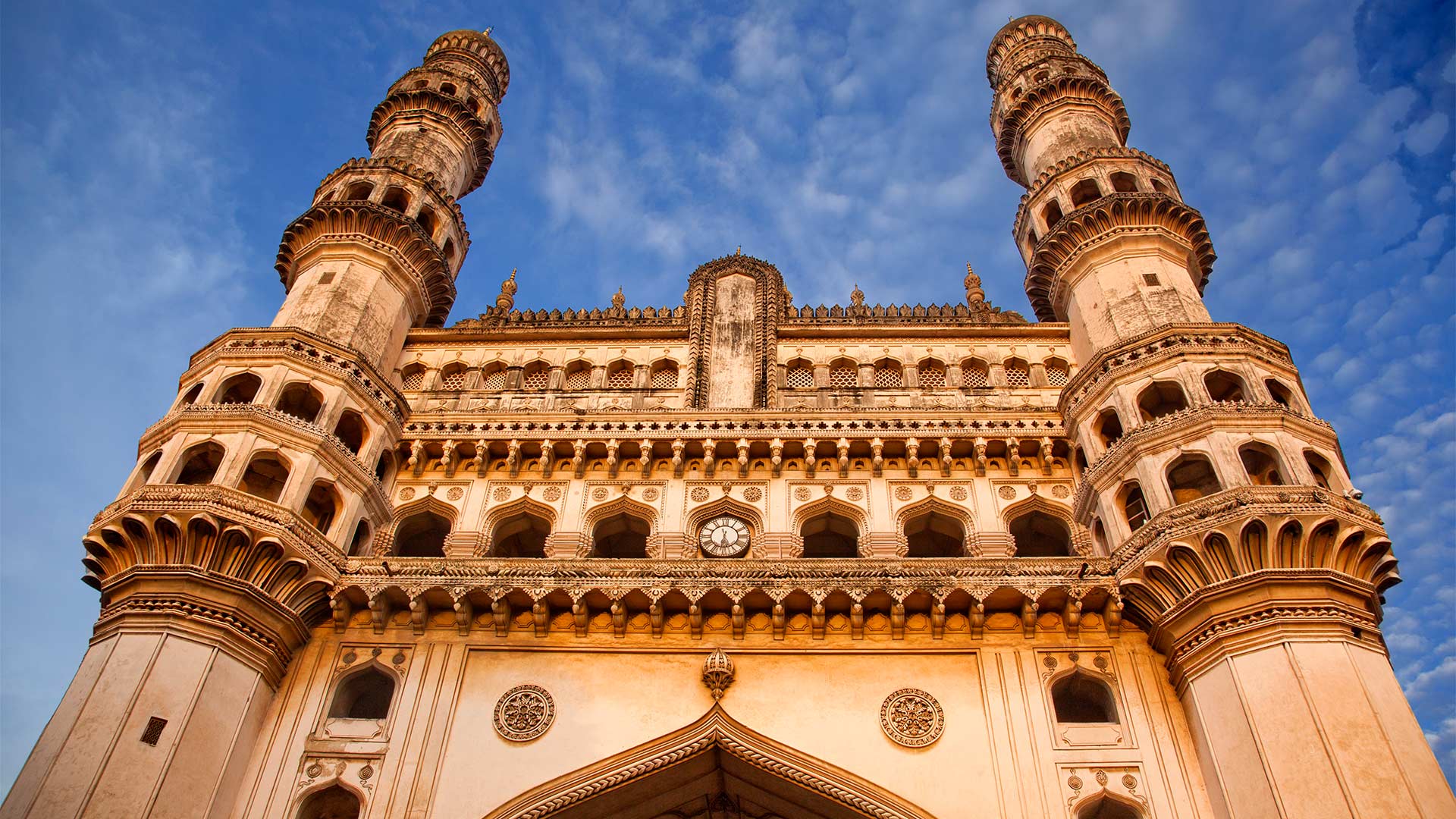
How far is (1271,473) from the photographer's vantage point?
16812mm

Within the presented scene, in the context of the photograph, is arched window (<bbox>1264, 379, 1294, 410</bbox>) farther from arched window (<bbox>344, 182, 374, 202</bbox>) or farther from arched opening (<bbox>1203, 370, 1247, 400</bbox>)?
arched window (<bbox>344, 182, 374, 202</bbox>)

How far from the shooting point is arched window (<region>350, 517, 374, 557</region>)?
17828mm

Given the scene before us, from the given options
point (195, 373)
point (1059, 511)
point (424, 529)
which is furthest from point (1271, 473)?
point (195, 373)

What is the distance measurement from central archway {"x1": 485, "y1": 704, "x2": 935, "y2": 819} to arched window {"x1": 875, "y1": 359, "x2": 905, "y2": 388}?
813 centimetres

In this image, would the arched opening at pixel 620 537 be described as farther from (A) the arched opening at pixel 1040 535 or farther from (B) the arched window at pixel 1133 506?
(B) the arched window at pixel 1133 506

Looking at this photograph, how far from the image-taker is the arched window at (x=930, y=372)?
21219mm

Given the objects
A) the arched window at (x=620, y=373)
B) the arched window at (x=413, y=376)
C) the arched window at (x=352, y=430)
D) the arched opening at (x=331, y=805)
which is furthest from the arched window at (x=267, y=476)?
the arched window at (x=620, y=373)

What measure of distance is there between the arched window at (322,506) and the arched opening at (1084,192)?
49.0 feet

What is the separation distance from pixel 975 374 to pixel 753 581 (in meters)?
7.57

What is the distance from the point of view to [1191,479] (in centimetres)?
1702

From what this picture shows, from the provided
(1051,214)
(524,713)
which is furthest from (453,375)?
(1051,214)

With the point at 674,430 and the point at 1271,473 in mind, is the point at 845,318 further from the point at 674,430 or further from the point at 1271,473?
the point at 1271,473

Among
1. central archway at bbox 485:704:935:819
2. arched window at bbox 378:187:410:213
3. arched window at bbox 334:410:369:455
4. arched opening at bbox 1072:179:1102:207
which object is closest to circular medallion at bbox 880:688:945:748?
central archway at bbox 485:704:935:819

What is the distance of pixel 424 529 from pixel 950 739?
9433 mm
